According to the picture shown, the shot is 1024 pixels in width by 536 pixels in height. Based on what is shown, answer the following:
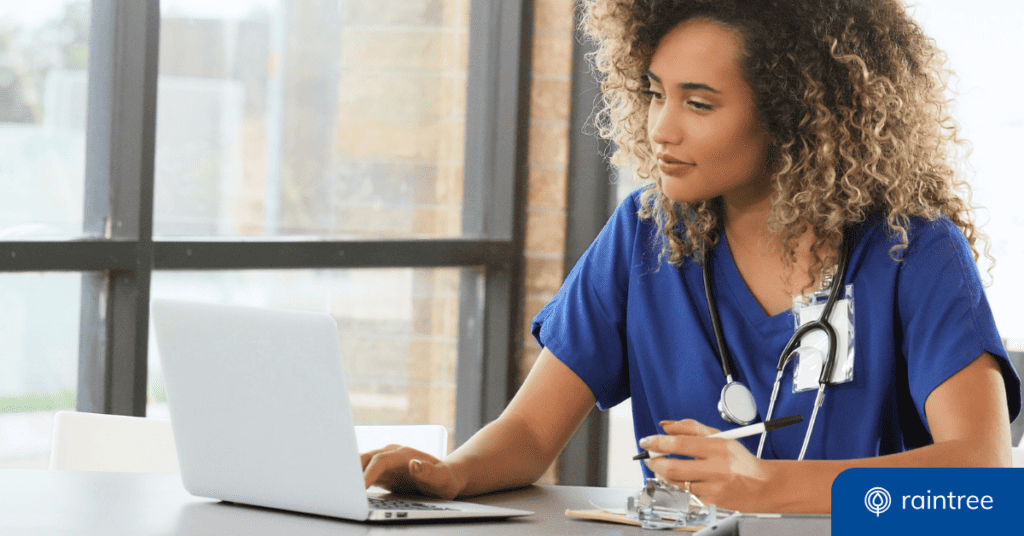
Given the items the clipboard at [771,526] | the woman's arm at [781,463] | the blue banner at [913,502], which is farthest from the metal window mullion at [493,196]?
the blue banner at [913,502]

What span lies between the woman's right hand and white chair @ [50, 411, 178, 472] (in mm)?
610

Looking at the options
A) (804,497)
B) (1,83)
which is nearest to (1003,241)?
(804,497)

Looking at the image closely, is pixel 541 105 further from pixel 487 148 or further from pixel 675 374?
pixel 675 374

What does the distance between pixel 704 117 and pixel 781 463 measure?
511mm

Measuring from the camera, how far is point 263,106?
2.58 metres

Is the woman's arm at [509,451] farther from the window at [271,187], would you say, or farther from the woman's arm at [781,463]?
the window at [271,187]

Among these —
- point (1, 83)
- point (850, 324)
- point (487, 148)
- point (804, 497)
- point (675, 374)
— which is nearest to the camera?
point (804, 497)

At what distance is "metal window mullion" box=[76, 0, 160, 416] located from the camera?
85.1 inches

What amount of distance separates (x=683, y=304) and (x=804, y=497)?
46 cm

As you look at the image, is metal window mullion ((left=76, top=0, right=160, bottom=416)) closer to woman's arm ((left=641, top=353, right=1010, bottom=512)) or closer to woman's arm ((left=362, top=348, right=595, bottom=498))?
woman's arm ((left=362, top=348, right=595, bottom=498))

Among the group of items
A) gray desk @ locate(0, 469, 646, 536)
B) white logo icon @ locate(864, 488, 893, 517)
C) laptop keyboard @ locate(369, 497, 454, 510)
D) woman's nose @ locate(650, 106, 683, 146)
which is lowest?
gray desk @ locate(0, 469, 646, 536)

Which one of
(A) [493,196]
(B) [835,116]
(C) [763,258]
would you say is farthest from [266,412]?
(A) [493,196]

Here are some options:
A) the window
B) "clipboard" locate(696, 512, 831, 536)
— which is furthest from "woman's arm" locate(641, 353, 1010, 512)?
the window

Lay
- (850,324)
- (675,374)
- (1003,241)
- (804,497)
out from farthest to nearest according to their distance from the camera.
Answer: (1003,241), (675,374), (850,324), (804,497)
